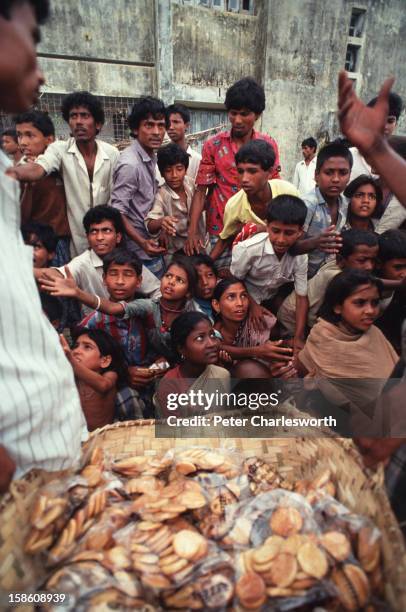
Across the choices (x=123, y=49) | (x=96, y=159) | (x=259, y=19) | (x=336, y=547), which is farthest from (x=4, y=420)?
(x=259, y=19)

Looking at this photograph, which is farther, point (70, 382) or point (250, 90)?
point (250, 90)

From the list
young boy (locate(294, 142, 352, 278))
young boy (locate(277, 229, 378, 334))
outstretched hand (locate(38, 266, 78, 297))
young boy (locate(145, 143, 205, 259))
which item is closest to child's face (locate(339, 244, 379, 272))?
young boy (locate(277, 229, 378, 334))

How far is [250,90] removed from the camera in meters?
2.77

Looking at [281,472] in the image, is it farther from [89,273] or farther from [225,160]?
[225,160]

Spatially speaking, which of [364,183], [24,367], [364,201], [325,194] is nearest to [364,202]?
[364,201]

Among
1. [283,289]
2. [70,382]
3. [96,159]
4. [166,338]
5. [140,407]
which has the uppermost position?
[96,159]

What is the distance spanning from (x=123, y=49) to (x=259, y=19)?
3.82 metres

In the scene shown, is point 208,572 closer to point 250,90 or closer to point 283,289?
point 283,289

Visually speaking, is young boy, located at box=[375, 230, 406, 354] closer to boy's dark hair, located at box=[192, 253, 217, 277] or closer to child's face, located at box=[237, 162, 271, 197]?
child's face, located at box=[237, 162, 271, 197]

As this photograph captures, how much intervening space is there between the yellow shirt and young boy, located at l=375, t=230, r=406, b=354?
2.10ft

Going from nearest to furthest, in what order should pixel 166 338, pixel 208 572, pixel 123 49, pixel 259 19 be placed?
pixel 208 572 < pixel 166 338 < pixel 123 49 < pixel 259 19

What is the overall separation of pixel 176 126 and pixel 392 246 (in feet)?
9.72

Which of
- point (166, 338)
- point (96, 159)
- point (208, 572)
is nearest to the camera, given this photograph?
point (208, 572)

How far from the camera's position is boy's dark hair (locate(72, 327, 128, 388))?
2.16m
